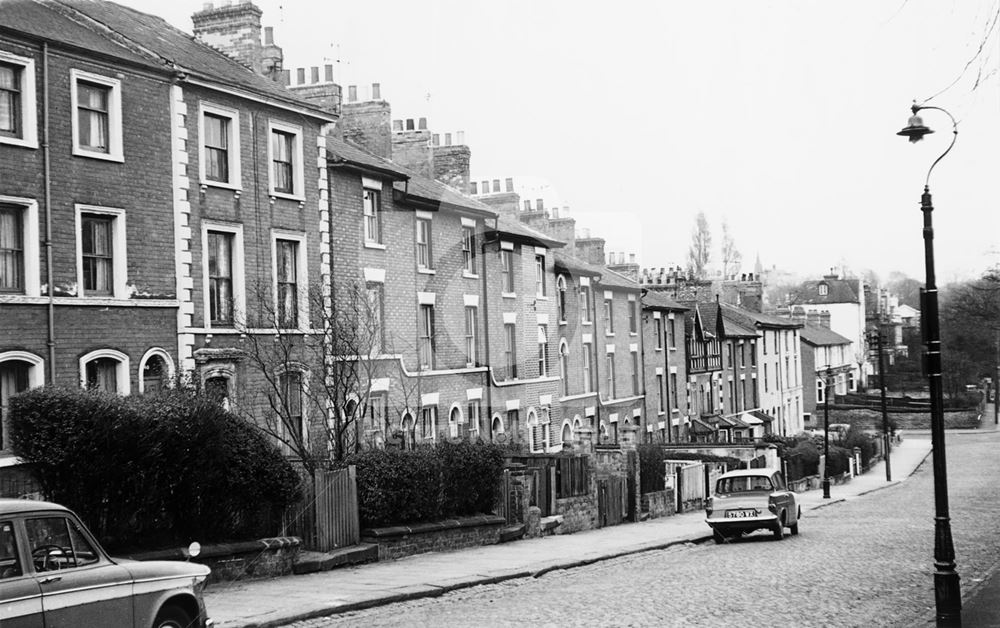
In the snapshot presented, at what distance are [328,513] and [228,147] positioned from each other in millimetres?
10966

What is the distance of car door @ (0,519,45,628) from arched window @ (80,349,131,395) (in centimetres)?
1290

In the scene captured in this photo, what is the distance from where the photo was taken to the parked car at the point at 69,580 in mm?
8570

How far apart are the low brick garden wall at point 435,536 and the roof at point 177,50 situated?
11208mm

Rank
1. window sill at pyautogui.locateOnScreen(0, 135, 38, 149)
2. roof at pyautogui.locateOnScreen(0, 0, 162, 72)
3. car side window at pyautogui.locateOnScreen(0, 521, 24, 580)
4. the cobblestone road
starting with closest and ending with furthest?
car side window at pyautogui.locateOnScreen(0, 521, 24, 580) → the cobblestone road → window sill at pyautogui.locateOnScreen(0, 135, 38, 149) → roof at pyautogui.locateOnScreen(0, 0, 162, 72)

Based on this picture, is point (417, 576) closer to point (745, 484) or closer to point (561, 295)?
point (745, 484)

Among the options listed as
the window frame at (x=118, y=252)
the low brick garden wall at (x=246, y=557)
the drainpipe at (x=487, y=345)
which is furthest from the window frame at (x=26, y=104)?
the drainpipe at (x=487, y=345)

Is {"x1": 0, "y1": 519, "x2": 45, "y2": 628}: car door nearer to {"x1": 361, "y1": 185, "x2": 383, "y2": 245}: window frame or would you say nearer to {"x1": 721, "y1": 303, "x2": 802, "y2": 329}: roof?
{"x1": 361, "y1": 185, "x2": 383, "y2": 245}: window frame

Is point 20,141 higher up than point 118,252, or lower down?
higher up

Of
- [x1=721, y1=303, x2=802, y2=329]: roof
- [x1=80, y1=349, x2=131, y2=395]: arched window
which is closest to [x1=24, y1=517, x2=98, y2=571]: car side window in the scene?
[x1=80, y1=349, x2=131, y2=395]: arched window

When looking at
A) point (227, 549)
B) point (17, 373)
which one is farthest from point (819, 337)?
point (227, 549)

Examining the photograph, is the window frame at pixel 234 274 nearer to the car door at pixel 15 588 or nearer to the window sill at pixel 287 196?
the window sill at pixel 287 196

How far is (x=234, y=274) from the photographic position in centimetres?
2519

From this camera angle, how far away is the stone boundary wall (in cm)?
3228

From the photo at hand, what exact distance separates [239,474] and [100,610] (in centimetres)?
651
